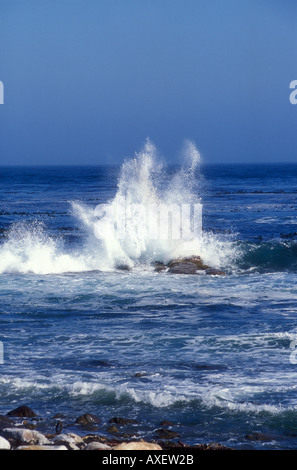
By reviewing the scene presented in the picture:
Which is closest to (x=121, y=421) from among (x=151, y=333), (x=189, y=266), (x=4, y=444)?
(x=4, y=444)

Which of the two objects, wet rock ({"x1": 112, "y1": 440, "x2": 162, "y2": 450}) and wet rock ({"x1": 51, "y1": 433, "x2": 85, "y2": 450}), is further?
wet rock ({"x1": 51, "y1": 433, "x2": 85, "y2": 450})

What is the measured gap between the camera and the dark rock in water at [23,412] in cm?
932

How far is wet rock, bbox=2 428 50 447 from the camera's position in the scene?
317 inches

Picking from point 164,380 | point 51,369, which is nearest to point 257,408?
point 164,380

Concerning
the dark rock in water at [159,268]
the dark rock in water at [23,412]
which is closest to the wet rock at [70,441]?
Answer: the dark rock in water at [23,412]

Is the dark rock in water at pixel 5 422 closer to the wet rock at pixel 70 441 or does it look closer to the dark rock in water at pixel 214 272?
the wet rock at pixel 70 441

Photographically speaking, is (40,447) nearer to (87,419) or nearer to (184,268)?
(87,419)

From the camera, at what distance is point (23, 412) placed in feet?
30.7

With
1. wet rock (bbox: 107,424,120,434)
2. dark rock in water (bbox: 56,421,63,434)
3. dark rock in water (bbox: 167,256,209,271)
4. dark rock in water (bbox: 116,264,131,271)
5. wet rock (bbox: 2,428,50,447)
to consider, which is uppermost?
→ dark rock in water (bbox: 167,256,209,271)

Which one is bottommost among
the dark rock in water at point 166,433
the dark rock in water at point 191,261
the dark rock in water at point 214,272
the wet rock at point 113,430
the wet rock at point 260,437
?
the wet rock at point 260,437

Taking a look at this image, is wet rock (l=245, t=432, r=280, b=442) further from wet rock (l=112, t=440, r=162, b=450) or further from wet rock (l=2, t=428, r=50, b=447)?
wet rock (l=2, t=428, r=50, b=447)

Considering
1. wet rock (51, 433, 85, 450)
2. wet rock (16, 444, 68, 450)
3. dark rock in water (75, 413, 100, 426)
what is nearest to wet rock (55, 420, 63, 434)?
dark rock in water (75, 413, 100, 426)

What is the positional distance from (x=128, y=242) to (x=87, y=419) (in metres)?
15.8
